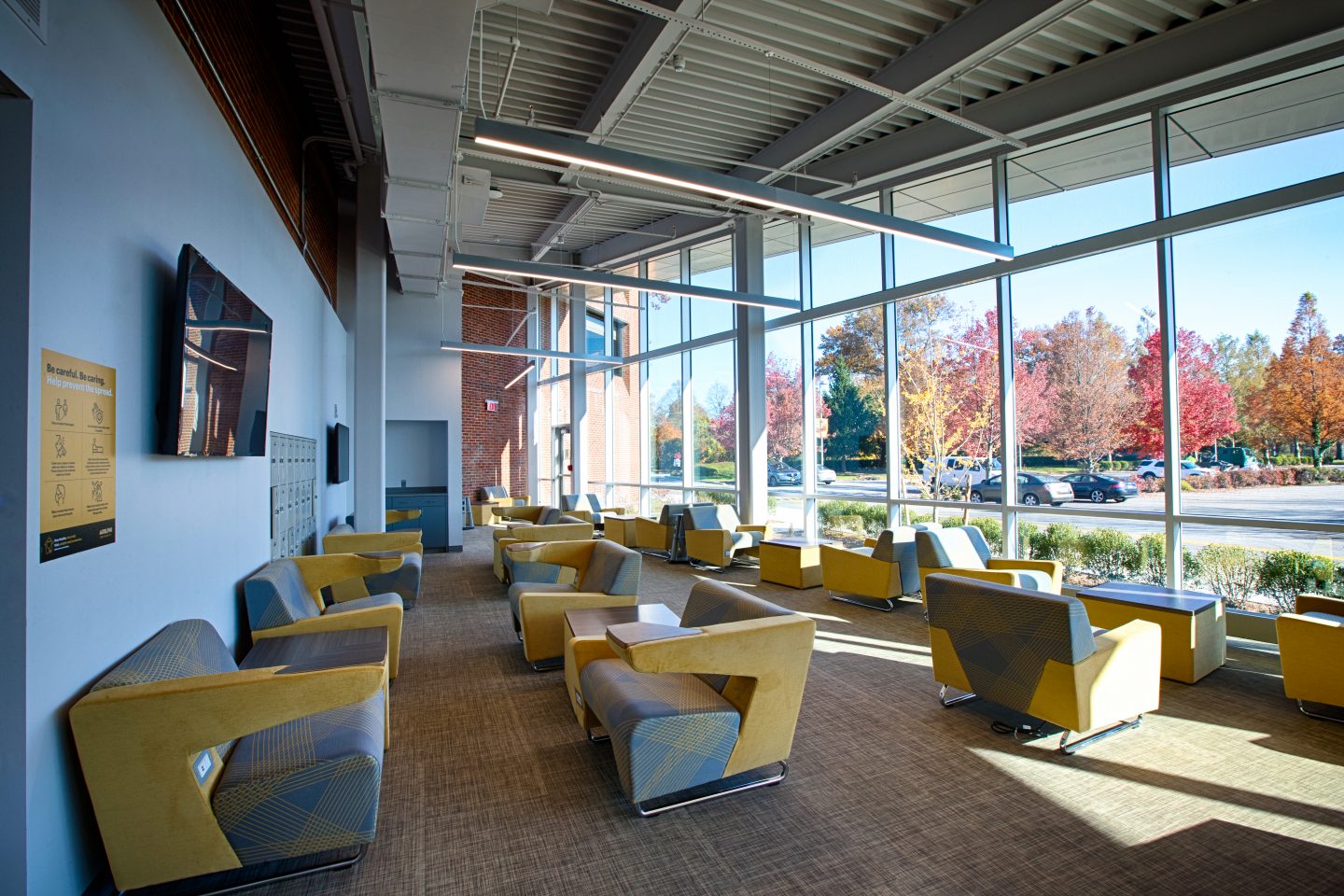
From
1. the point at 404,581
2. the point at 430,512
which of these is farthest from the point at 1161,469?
the point at 430,512

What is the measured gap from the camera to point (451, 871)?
2498 mm

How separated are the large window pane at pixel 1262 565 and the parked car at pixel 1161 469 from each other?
1.49ft

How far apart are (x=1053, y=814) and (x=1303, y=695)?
2276 millimetres

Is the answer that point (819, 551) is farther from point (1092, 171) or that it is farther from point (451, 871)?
point (451, 871)

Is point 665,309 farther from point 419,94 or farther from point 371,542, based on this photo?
point 419,94

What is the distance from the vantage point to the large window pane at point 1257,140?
5.12 metres

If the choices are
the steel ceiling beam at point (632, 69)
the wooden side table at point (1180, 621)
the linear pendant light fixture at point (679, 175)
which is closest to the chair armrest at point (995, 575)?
the wooden side table at point (1180, 621)

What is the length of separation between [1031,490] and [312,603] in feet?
22.0

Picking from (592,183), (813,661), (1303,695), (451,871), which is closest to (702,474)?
(592,183)

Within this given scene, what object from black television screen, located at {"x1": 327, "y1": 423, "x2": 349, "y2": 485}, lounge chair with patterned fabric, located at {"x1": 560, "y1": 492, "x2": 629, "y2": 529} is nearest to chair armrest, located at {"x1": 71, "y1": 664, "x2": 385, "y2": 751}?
black television screen, located at {"x1": 327, "y1": 423, "x2": 349, "y2": 485}

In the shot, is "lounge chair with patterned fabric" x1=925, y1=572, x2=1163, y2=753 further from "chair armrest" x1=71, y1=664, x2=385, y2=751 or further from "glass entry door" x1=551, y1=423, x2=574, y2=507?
"glass entry door" x1=551, y1=423, x2=574, y2=507

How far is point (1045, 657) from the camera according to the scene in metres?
3.39

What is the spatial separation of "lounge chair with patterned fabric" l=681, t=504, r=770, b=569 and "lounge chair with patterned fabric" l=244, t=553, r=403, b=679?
4429mm

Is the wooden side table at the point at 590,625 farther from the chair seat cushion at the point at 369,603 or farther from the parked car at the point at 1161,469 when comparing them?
the parked car at the point at 1161,469
